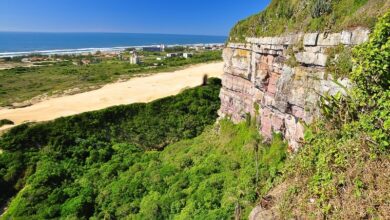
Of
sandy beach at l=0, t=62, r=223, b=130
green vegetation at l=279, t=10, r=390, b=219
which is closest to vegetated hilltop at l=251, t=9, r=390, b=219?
→ green vegetation at l=279, t=10, r=390, b=219

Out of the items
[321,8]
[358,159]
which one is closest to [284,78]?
[321,8]

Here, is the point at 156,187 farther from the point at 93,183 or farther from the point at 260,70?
the point at 260,70

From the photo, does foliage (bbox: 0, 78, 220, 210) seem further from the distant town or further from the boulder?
the distant town

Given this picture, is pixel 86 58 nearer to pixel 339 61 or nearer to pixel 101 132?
pixel 101 132

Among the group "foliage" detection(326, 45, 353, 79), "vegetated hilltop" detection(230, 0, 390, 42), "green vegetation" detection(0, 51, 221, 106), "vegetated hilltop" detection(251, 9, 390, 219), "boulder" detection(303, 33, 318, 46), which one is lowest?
"green vegetation" detection(0, 51, 221, 106)

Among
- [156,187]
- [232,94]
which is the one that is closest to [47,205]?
[156,187]

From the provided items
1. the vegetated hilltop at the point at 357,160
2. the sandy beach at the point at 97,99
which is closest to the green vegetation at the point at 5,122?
the sandy beach at the point at 97,99
